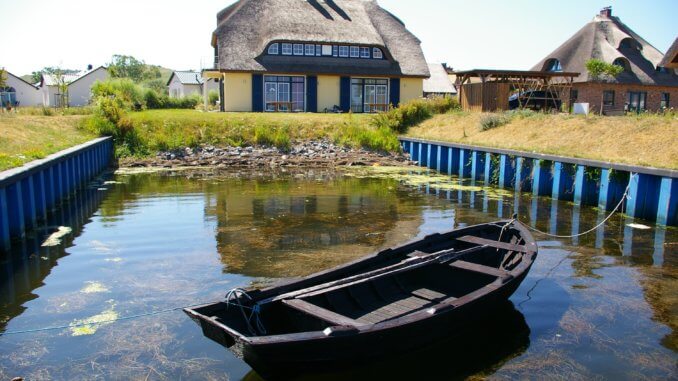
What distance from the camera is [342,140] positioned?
26.1 meters

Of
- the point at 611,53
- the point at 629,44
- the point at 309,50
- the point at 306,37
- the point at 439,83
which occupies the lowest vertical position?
the point at 439,83

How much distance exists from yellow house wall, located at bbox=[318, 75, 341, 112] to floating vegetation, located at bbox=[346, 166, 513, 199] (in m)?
12.2

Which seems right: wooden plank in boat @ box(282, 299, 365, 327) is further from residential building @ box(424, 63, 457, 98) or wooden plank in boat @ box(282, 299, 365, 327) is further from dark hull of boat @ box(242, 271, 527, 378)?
residential building @ box(424, 63, 457, 98)

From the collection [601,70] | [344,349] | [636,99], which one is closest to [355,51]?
[601,70]

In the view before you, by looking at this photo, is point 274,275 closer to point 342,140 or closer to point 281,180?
point 281,180

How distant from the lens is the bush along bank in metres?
23.5

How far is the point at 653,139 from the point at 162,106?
3017 centimetres

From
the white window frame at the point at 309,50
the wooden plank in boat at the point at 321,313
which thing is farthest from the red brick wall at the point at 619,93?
the wooden plank in boat at the point at 321,313

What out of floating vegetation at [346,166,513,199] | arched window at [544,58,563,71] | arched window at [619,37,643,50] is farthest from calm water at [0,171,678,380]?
arched window at [619,37,643,50]

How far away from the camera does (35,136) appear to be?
18953 millimetres

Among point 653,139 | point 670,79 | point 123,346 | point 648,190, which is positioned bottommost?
point 123,346

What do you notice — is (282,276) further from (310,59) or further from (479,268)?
(310,59)

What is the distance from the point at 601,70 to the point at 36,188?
34.2 m

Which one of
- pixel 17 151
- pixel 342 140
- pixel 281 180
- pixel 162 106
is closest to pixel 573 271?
pixel 281 180
